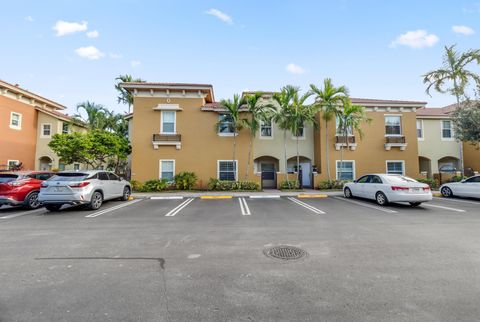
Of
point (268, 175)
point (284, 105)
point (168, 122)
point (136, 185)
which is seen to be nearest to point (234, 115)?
point (284, 105)

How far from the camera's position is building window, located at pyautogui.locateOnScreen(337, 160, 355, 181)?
1686 cm

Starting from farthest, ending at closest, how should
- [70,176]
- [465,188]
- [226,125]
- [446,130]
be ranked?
[446,130]
[226,125]
[465,188]
[70,176]

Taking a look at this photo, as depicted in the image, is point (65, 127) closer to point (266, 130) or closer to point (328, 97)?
point (266, 130)

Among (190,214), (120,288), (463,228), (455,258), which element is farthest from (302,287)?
(463,228)

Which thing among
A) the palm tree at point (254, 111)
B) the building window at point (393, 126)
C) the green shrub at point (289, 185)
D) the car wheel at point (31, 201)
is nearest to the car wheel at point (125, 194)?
the car wheel at point (31, 201)

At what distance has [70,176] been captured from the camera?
28.2ft

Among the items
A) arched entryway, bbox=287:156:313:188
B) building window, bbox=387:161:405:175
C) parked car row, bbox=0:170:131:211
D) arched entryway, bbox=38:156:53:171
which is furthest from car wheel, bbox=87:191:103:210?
building window, bbox=387:161:405:175

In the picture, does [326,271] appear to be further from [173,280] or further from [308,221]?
[308,221]

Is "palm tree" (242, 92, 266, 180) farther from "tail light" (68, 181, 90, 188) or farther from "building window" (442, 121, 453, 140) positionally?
"building window" (442, 121, 453, 140)

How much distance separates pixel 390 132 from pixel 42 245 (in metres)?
21.4

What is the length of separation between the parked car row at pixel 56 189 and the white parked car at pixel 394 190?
12.3 metres

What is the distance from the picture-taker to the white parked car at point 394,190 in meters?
8.85

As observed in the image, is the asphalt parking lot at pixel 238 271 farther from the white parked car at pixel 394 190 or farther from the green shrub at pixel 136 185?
the green shrub at pixel 136 185

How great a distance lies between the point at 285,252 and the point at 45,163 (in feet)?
84.5
